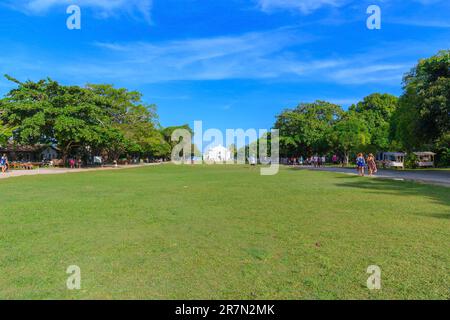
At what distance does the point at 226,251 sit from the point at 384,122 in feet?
211

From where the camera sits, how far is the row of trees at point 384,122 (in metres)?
26.0

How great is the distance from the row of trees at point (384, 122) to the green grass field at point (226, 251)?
1939cm

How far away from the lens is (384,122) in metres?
63.2

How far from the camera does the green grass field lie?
13.0ft

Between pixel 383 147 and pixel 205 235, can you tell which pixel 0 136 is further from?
pixel 383 147

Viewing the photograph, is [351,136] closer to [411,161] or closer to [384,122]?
[384,122]

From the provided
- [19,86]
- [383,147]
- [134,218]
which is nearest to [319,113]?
[383,147]

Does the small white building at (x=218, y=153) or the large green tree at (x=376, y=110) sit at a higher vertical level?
the large green tree at (x=376, y=110)

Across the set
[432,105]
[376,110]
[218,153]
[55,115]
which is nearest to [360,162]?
[432,105]

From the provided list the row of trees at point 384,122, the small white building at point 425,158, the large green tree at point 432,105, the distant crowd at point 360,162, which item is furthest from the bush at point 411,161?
the large green tree at point 432,105

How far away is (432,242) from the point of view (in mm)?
5875

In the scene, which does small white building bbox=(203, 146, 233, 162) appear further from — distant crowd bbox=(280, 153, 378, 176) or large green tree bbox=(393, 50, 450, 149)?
large green tree bbox=(393, 50, 450, 149)

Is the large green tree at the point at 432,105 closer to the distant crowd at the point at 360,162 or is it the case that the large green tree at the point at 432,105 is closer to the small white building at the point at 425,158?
the distant crowd at the point at 360,162

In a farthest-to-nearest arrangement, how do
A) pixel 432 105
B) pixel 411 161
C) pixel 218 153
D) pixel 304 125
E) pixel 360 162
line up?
pixel 218 153 < pixel 304 125 < pixel 411 161 < pixel 432 105 < pixel 360 162
